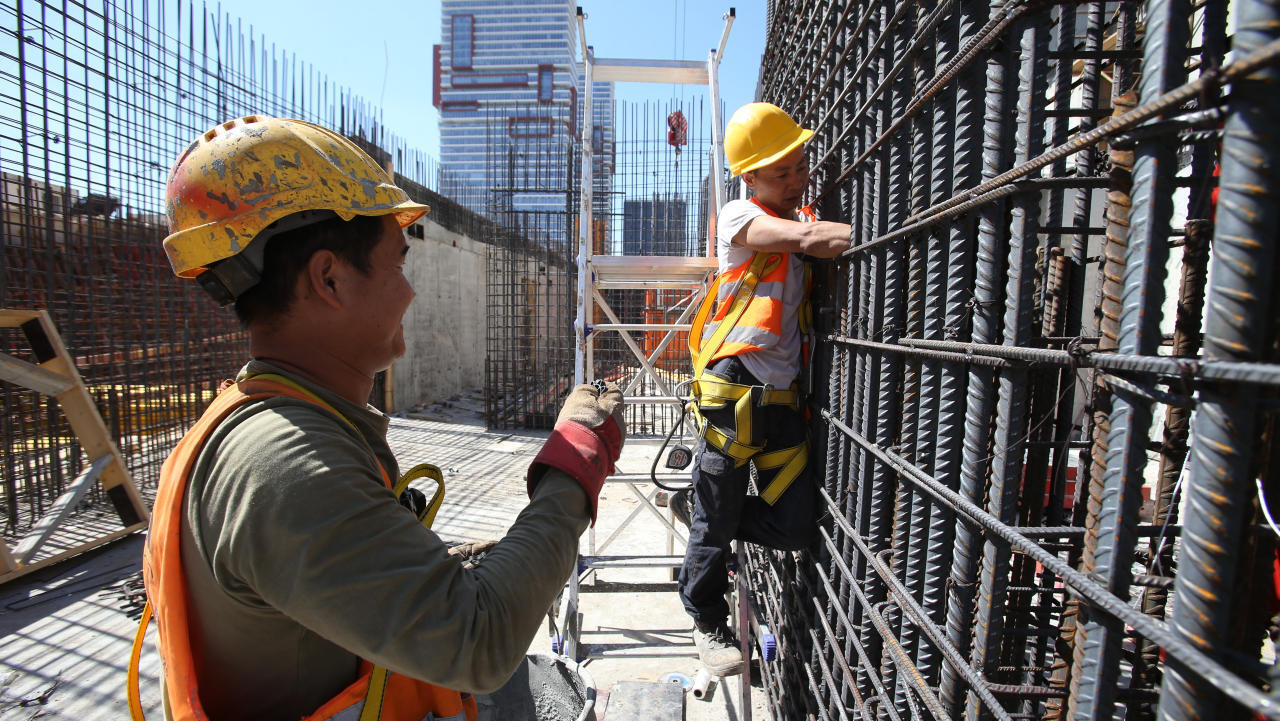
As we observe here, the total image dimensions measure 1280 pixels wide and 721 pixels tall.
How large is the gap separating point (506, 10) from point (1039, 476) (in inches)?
3540

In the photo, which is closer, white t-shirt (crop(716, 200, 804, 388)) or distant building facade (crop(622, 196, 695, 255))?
white t-shirt (crop(716, 200, 804, 388))

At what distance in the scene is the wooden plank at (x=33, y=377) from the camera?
5.00 metres

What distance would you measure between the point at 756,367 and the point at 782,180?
0.75 m

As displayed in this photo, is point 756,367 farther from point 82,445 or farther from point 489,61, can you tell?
point 489,61

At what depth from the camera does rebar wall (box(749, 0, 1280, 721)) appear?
24.9 inches

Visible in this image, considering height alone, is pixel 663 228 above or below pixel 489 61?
below

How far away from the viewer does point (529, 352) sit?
42.5ft

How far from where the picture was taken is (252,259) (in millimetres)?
1197

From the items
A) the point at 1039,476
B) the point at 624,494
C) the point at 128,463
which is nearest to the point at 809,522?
the point at 1039,476

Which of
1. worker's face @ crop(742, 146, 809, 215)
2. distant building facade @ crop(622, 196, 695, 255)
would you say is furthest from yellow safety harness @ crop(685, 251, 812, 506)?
distant building facade @ crop(622, 196, 695, 255)

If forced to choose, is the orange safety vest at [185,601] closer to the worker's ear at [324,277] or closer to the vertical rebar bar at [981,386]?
the worker's ear at [324,277]

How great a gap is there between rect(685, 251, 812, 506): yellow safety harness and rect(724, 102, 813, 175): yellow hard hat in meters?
0.37

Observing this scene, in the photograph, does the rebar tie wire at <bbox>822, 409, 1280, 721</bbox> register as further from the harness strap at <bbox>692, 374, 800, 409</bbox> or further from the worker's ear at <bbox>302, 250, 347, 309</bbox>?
the worker's ear at <bbox>302, 250, 347, 309</bbox>

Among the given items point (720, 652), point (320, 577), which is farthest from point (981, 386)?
point (720, 652)
